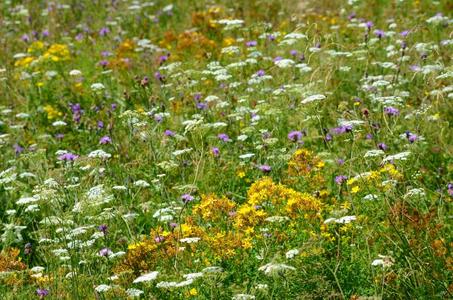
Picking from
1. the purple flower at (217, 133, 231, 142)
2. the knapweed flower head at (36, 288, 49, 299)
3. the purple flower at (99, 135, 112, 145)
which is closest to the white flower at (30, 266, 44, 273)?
the knapweed flower head at (36, 288, 49, 299)

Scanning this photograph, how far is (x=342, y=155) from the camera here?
19.0 feet

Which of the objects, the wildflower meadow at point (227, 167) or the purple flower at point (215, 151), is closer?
the wildflower meadow at point (227, 167)

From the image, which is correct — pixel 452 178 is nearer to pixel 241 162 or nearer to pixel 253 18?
pixel 241 162

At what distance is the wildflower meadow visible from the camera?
3.93 m

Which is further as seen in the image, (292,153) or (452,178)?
(452,178)

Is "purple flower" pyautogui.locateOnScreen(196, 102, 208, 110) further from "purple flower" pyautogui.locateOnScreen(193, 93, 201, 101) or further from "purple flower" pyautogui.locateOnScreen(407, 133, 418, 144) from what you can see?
"purple flower" pyautogui.locateOnScreen(407, 133, 418, 144)

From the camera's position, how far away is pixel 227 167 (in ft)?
18.1

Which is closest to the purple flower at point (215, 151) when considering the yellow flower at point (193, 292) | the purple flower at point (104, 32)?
the yellow flower at point (193, 292)

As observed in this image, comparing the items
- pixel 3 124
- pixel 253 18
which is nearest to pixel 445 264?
pixel 3 124

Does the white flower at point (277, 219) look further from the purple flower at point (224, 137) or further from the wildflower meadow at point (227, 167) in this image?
the purple flower at point (224, 137)

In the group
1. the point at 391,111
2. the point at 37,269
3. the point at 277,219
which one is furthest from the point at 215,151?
the point at 37,269

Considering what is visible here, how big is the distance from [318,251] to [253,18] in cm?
635

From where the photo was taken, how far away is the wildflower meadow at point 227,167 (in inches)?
155

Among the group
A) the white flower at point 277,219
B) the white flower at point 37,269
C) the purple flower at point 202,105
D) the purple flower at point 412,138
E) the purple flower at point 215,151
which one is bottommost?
the purple flower at point 202,105
